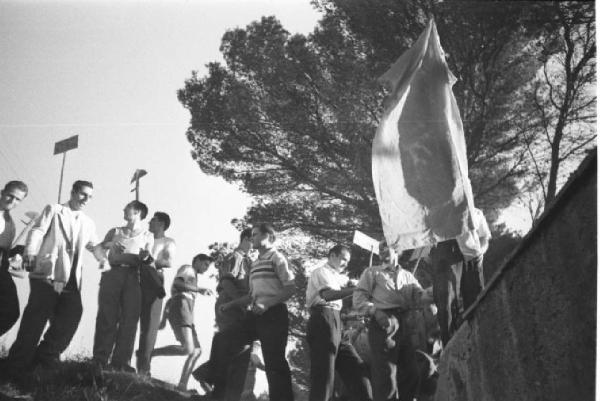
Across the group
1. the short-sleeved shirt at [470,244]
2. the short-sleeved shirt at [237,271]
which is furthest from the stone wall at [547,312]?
the short-sleeved shirt at [237,271]

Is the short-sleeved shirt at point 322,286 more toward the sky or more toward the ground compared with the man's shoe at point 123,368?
more toward the sky

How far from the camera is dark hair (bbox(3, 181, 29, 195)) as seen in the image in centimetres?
389

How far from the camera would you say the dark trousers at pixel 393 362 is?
12.5 ft

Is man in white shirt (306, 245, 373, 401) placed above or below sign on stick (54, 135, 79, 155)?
below

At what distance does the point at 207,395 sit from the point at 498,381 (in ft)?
7.54

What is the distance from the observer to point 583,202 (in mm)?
1779

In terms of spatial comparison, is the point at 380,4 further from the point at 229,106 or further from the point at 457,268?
the point at 457,268

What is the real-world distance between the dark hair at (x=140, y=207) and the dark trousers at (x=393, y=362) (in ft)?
5.83

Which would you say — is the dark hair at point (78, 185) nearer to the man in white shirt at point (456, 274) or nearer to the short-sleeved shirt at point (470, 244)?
the man in white shirt at point (456, 274)

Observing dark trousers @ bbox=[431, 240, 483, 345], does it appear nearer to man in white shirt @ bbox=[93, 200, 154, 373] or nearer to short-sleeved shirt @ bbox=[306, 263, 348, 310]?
short-sleeved shirt @ bbox=[306, 263, 348, 310]

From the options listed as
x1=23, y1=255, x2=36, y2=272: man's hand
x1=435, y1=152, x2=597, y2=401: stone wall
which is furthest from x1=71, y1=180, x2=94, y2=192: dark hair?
x1=435, y1=152, x2=597, y2=401: stone wall

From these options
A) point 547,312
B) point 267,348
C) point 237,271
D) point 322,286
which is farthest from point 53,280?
point 547,312

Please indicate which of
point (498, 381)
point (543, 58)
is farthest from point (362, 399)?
point (543, 58)

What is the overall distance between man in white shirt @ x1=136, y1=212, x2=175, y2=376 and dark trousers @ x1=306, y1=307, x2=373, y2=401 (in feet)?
4.00
